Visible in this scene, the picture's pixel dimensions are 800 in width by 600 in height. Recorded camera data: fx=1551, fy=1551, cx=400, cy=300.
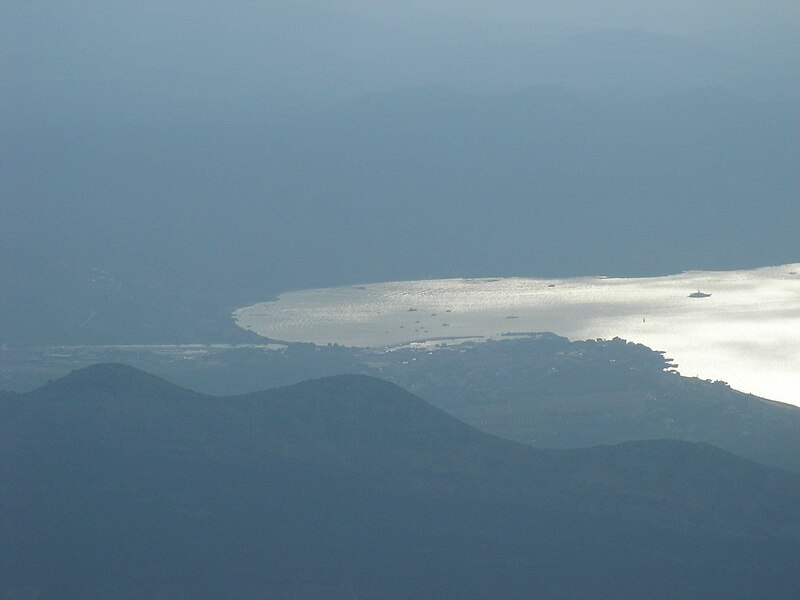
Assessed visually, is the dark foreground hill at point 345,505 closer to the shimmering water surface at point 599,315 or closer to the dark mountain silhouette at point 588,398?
the dark mountain silhouette at point 588,398

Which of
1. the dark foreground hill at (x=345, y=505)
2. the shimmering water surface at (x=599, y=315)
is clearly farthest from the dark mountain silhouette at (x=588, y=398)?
the dark foreground hill at (x=345, y=505)

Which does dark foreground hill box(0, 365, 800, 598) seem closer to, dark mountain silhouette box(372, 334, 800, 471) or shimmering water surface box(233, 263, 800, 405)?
dark mountain silhouette box(372, 334, 800, 471)

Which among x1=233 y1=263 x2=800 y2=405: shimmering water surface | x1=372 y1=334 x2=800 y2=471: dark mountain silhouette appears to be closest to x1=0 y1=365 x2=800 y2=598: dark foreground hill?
x1=372 y1=334 x2=800 y2=471: dark mountain silhouette

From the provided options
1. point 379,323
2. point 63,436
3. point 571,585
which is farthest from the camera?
point 379,323

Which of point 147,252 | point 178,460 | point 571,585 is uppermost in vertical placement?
point 147,252

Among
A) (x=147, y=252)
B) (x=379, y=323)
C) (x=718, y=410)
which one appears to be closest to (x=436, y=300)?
(x=379, y=323)

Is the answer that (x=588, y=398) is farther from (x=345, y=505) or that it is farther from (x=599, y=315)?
(x=599, y=315)

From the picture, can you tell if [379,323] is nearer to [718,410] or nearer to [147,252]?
[718,410]
